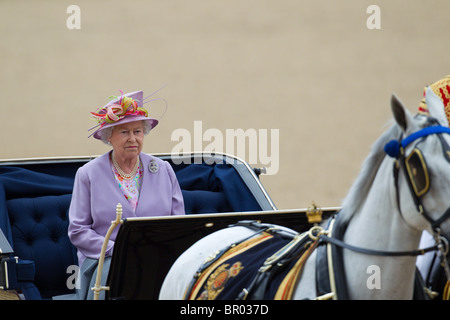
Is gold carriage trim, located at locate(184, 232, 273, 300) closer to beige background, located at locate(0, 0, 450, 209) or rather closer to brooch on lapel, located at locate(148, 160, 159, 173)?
brooch on lapel, located at locate(148, 160, 159, 173)

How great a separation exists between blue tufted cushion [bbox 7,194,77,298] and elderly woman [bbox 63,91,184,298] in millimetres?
323

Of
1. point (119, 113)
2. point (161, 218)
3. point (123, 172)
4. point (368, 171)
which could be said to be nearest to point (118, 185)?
point (123, 172)

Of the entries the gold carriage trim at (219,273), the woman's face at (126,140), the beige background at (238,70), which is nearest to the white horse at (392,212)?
the gold carriage trim at (219,273)

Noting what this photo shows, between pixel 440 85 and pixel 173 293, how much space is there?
1.12 m

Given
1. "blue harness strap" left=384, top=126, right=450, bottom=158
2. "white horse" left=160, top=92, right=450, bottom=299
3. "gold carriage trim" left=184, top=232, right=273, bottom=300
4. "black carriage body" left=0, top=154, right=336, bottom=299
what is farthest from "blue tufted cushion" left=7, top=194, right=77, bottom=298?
"blue harness strap" left=384, top=126, right=450, bottom=158

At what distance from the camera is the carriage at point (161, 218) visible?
171cm

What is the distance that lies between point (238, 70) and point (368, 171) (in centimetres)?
465

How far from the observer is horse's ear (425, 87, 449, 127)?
5.83 ft

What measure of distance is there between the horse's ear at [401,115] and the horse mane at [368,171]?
0.03m

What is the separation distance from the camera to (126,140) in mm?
3014

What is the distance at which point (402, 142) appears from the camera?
5.65 ft

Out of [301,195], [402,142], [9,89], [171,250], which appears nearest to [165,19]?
[9,89]

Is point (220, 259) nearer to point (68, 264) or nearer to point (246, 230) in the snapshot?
point (246, 230)

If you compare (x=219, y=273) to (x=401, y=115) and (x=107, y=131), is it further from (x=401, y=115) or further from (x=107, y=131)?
(x=107, y=131)
